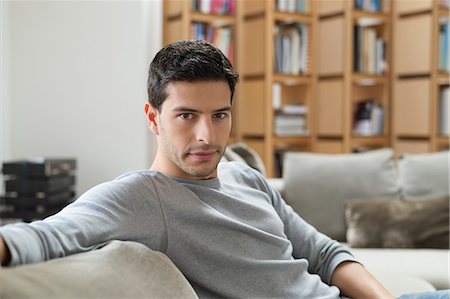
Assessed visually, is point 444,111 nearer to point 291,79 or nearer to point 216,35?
point 291,79

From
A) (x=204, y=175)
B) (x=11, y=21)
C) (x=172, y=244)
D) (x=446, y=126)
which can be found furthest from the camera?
(x=446, y=126)

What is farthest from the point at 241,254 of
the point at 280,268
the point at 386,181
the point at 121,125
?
the point at 121,125

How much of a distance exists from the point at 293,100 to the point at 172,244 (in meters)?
3.98

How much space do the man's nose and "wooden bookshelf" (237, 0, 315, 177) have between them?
341 cm

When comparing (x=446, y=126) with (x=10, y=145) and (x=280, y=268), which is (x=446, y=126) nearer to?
(x=10, y=145)

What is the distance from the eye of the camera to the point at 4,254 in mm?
1011

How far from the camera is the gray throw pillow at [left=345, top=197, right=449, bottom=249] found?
318cm

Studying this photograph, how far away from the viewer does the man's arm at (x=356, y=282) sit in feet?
5.24

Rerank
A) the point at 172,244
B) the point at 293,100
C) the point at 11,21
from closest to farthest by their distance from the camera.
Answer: the point at 172,244, the point at 11,21, the point at 293,100

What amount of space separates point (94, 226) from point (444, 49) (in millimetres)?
4266

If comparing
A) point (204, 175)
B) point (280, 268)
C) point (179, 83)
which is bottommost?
point (280, 268)

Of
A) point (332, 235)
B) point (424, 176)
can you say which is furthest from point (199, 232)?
point (424, 176)

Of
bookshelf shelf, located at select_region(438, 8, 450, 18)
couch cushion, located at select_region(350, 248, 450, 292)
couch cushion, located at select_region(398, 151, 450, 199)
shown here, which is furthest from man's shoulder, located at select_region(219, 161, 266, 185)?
bookshelf shelf, located at select_region(438, 8, 450, 18)

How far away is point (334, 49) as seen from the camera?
16.6 ft
